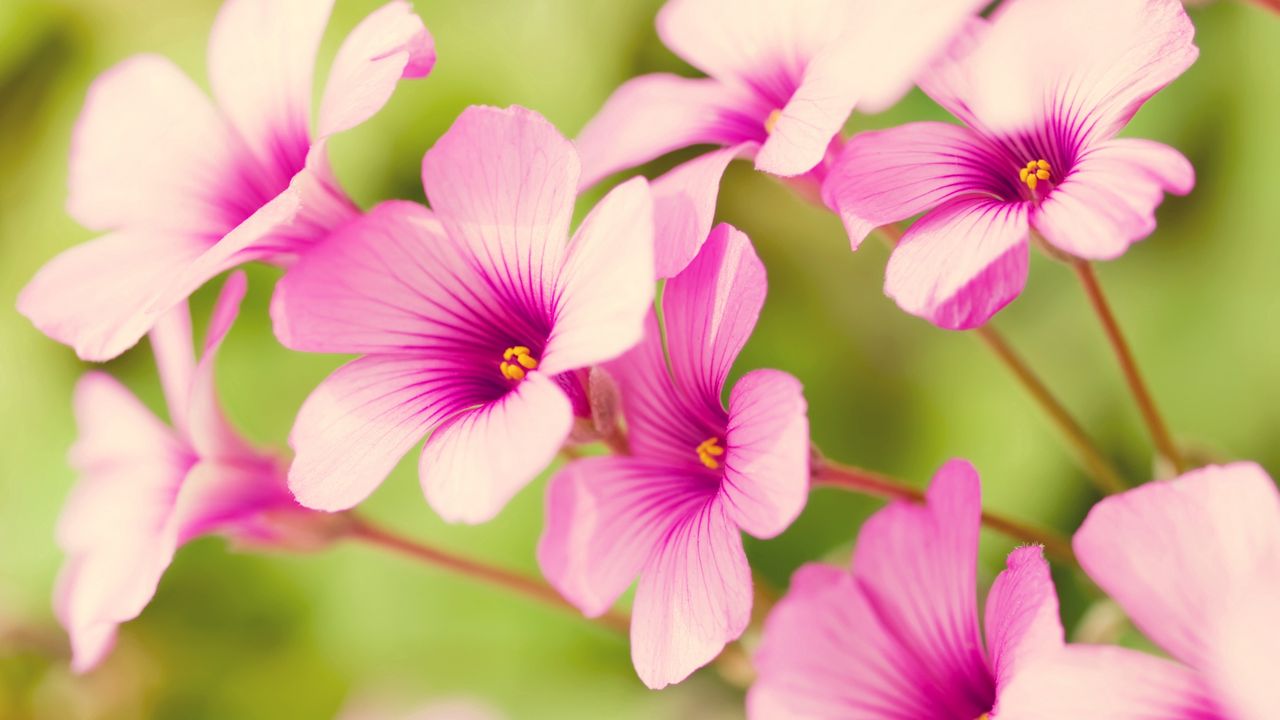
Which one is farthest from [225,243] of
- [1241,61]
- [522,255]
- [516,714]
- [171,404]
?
[1241,61]

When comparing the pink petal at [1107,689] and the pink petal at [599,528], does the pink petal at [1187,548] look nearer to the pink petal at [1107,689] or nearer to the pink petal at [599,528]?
the pink petal at [1107,689]

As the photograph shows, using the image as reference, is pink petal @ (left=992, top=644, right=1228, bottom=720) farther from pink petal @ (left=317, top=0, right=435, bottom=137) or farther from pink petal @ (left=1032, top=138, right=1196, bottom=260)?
pink petal @ (left=317, top=0, right=435, bottom=137)

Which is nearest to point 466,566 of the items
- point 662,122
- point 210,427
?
point 210,427

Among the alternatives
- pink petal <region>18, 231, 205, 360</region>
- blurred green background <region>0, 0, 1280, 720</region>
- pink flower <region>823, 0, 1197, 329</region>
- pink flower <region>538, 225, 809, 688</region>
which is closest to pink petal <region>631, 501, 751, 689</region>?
pink flower <region>538, 225, 809, 688</region>

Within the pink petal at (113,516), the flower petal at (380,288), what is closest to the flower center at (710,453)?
the flower petal at (380,288)

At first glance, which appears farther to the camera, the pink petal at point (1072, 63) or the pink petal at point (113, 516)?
the pink petal at point (113, 516)

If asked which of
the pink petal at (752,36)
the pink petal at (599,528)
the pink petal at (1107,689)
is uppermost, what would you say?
the pink petal at (752,36)
